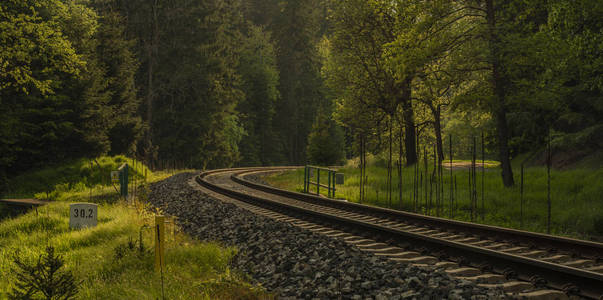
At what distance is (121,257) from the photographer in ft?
26.1

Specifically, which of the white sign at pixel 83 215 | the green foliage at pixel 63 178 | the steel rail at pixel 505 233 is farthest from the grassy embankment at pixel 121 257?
the green foliage at pixel 63 178

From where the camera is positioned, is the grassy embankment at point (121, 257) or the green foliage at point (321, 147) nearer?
the grassy embankment at point (121, 257)

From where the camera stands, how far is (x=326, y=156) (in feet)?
110

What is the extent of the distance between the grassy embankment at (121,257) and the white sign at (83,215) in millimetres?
258

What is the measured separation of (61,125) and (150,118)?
56.5 ft

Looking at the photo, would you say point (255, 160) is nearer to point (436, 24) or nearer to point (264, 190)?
point (264, 190)

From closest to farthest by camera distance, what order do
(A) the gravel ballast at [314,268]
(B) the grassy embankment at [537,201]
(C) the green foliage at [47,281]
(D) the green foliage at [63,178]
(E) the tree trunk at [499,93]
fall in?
1. (C) the green foliage at [47,281]
2. (A) the gravel ballast at [314,268]
3. (B) the grassy embankment at [537,201]
4. (E) the tree trunk at [499,93]
5. (D) the green foliage at [63,178]

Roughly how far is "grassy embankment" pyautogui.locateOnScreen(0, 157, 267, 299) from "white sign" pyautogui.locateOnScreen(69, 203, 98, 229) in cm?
26

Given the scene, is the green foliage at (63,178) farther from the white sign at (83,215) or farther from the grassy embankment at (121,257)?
the white sign at (83,215)

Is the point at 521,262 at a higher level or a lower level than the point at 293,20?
lower

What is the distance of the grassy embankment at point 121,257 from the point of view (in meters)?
6.12

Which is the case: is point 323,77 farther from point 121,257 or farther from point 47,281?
point 47,281

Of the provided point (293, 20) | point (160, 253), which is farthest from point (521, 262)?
point (293, 20)

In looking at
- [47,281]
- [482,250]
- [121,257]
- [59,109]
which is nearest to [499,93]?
[482,250]
